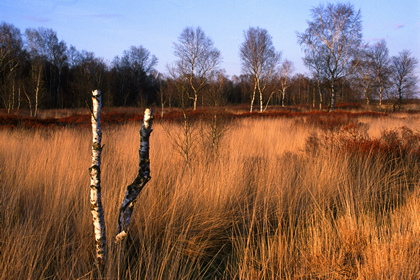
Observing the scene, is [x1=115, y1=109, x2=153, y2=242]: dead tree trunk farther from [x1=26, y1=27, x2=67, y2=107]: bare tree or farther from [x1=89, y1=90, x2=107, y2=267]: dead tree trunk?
[x1=26, y1=27, x2=67, y2=107]: bare tree

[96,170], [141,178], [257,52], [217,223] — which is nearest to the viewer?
[96,170]

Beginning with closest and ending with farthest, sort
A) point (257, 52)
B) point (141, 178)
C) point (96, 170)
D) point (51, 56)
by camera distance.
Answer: point (96, 170), point (141, 178), point (257, 52), point (51, 56)

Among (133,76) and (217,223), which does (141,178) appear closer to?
(217,223)

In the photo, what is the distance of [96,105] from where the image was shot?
1479mm

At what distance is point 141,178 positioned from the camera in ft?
5.28

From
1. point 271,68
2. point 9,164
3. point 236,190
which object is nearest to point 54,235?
point 236,190

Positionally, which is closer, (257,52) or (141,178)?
(141,178)

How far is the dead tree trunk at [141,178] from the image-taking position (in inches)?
61.4

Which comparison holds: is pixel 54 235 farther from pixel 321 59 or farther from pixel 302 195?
pixel 321 59

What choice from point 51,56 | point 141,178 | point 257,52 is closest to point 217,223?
point 141,178

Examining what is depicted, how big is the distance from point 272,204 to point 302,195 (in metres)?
0.44

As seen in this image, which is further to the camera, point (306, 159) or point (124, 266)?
point (306, 159)

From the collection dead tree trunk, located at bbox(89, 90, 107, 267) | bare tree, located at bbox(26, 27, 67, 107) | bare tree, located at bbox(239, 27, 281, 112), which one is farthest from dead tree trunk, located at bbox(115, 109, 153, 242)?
bare tree, located at bbox(26, 27, 67, 107)

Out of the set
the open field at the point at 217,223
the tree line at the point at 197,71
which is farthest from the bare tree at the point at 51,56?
the open field at the point at 217,223
